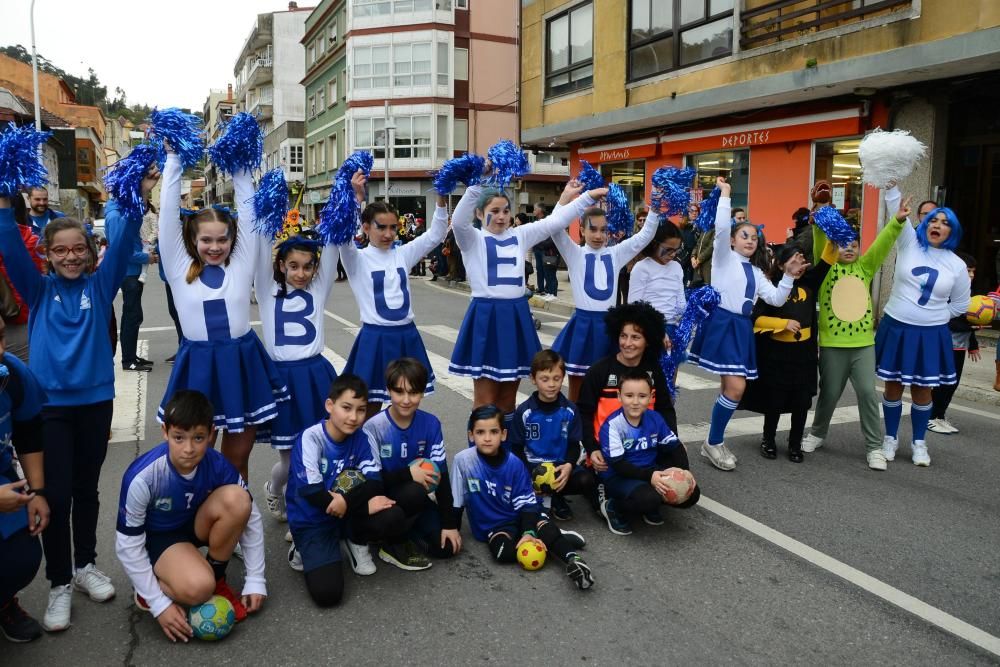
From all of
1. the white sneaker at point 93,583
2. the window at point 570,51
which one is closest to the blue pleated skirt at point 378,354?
the white sneaker at point 93,583

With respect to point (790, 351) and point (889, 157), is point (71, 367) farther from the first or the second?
point (889, 157)

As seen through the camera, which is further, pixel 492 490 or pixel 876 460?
pixel 876 460

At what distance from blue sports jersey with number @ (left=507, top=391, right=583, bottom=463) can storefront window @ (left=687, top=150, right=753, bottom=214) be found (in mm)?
11024

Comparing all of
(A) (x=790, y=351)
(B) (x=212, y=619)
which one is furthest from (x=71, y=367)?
(A) (x=790, y=351)

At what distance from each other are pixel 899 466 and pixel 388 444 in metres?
3.66

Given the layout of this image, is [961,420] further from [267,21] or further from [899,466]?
[267,21]

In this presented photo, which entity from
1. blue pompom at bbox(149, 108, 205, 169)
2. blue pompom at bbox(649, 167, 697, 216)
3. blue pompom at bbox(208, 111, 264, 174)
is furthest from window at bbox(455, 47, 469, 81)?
blue pompom at bbox(149, 108, 205, 169)

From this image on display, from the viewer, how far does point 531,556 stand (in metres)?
3.79

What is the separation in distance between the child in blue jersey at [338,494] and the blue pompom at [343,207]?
2.90 ft

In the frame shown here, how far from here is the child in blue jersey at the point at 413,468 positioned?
12.8 ft

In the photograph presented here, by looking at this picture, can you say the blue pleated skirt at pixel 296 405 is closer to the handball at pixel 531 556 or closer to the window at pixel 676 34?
the handball at pixel 531 556

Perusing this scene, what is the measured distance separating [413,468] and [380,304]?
1.12 meters

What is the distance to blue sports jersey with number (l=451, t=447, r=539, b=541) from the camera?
4062 mm

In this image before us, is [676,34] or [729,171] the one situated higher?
[676,34]
